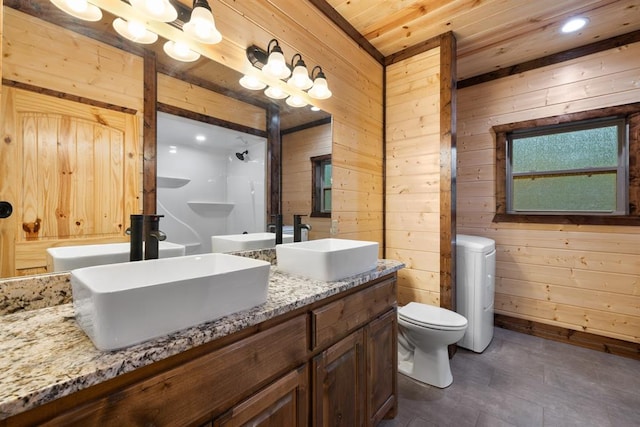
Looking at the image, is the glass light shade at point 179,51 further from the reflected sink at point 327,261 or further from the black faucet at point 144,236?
the reflected sink at point 327,261

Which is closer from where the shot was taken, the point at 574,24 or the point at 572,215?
the point at 574,24

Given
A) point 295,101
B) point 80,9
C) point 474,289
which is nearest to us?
point 80,9

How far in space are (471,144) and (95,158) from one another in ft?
10.5

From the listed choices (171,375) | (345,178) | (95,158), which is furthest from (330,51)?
(171,375)

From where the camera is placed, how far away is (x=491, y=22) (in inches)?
87.4

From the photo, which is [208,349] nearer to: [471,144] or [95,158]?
[95,158]

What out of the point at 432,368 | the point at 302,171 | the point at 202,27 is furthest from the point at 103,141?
the point at 432,368

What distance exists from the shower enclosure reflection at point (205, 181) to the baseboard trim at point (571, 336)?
2.74 m

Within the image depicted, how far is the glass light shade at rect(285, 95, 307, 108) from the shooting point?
185 centimetres

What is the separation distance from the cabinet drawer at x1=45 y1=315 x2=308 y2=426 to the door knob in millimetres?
700

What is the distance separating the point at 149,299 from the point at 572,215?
325cm

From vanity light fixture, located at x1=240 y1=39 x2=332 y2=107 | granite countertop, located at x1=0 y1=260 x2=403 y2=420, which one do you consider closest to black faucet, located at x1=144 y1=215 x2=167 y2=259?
granite countertop, located at x1=0 y1=260 x2=403 y2=420

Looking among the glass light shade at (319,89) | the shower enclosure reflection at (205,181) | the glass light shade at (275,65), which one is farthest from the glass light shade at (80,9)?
the glass light shade at (319,89)

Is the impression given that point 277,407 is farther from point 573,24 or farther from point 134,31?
point 573,24
